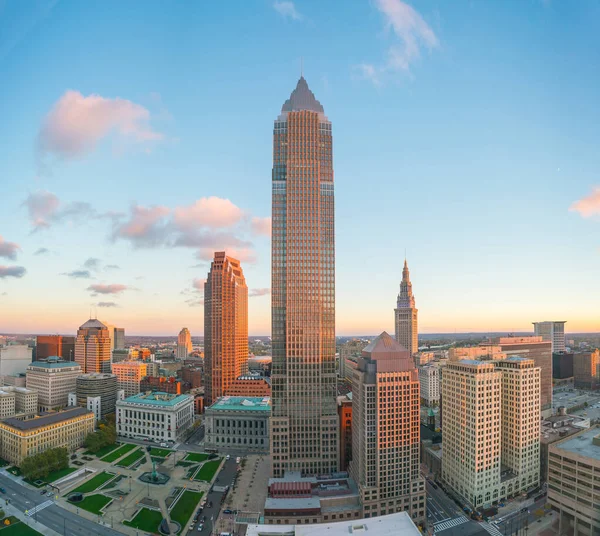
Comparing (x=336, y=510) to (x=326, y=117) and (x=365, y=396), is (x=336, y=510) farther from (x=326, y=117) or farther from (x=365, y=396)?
(x=326, y=117)

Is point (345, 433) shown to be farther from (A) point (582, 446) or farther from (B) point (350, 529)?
(A) point (582, 446)

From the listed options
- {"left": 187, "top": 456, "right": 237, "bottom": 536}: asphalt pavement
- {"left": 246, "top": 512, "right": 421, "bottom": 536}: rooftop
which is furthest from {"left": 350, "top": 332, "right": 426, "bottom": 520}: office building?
{"left": 187, "top": 456, "right": 237, "bottom": 536}: asphalt pavement

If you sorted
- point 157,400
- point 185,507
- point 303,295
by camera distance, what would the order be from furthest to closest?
point 157,400 < point 303,295 < point 185,507

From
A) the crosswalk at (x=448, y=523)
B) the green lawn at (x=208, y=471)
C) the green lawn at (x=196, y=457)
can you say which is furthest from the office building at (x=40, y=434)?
the crosswalk at (x=448, y=523)

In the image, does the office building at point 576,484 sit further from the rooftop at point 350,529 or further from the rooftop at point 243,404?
the rooftop at point 243,404

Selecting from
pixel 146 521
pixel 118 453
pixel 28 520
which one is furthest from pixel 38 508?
pixel 118 453

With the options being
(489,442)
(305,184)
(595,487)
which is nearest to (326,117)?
(305,184)

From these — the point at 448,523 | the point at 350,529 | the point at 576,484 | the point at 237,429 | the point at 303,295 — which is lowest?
the point at 448,523

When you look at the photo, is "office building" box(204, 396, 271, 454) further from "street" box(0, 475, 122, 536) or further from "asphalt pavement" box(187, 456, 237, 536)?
"street" box(0, 475, 122, 536)
